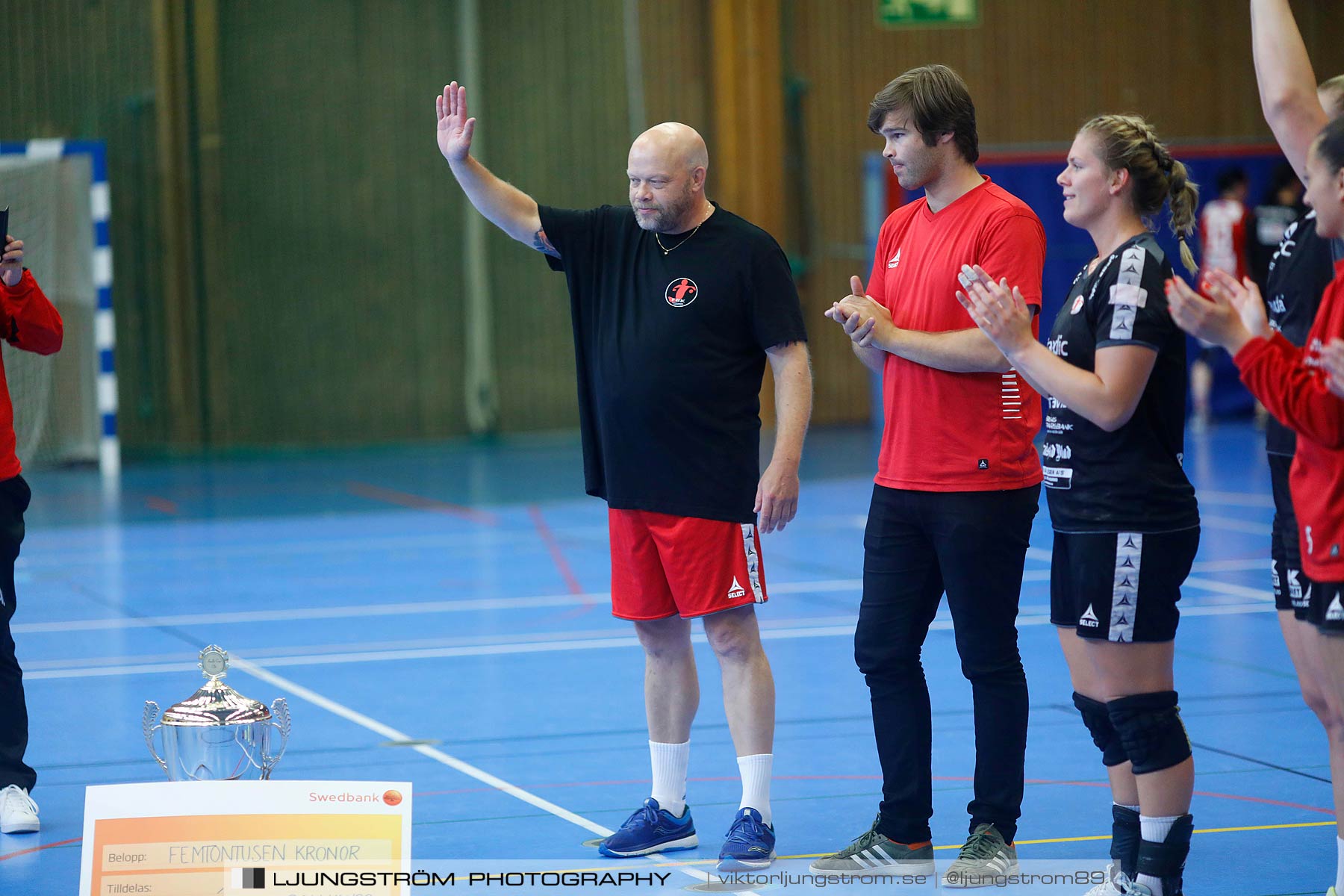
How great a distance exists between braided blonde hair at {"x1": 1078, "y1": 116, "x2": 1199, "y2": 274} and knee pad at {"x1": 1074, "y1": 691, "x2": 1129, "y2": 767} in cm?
96

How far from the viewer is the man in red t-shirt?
11.7 ft

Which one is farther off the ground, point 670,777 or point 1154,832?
point 1154,832

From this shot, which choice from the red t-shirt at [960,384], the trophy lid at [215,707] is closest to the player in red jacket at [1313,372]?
the red t-shirt at [960,384]

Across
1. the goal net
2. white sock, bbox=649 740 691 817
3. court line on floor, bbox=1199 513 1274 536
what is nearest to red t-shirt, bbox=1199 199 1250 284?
court line on floor, bbox=1199 513 1274 536

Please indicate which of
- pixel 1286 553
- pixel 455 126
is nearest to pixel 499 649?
pixel 455 126

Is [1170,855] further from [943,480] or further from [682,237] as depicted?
[682,237]

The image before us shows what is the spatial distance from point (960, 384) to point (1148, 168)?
65 cm

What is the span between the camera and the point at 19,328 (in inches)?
171

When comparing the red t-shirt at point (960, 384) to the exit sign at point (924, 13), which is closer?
the red t-shirt at point (960, 384)

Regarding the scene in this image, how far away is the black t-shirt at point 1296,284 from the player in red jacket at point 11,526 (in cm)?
310

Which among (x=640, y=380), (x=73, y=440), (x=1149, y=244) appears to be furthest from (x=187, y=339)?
(x=1149, y=244)

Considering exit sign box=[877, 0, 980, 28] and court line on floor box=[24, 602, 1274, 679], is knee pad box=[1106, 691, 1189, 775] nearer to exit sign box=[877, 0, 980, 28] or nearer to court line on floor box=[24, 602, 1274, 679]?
court line on floor box=[24, 602, 1274, 679]

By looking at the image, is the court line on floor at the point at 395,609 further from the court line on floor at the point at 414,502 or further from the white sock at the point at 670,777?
the white sock at the point at 670,777

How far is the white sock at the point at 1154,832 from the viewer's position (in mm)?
3189
